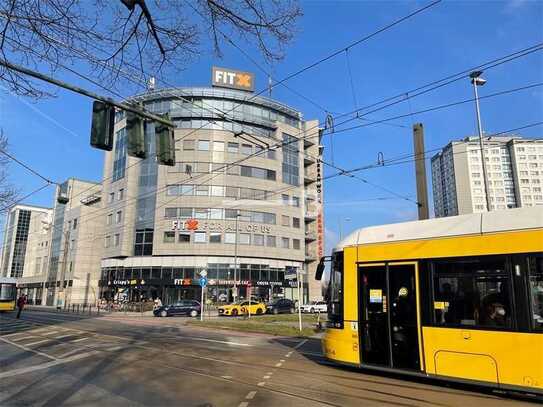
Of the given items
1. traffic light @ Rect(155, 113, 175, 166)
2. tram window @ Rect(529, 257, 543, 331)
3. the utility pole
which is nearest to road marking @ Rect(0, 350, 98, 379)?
traffic light @ Rect(155, 113, 175, 166)

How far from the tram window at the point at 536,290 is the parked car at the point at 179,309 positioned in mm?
34536

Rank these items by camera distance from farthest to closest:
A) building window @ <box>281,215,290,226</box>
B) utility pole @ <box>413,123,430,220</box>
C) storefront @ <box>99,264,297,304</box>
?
building window @ <box>281,215,290,226</box>, storefront @ <box>99,264,297,304</box>, utility pole @ <box>413,123,430,220</box>

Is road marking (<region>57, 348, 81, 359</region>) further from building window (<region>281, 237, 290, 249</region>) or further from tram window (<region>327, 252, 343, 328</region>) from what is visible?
building window (<region>281, 237, 290, 249</region>)

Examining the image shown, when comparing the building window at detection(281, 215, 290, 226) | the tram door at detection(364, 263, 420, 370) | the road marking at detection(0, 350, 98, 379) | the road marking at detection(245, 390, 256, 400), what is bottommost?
the road marking at detection(0, 350, 98, 379)

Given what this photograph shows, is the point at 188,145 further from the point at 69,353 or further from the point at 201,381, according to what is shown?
the point at 201,381

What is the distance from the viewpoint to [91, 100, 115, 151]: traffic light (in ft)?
26.5

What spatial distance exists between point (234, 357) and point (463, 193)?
3483cm

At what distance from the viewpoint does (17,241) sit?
9538 centimetres

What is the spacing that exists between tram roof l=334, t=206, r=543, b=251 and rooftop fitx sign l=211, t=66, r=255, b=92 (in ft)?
177

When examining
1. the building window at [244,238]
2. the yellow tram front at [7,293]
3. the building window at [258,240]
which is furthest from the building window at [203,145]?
the yellow tram front at [7,293]

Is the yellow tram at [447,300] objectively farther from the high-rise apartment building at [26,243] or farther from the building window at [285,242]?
the high-rise apartment building at [26,243]

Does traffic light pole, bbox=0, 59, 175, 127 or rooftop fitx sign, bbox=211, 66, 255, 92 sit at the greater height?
rooftop fitx sign, bbox=211, 66, 255, 92

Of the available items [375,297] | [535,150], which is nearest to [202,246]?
[535,150]

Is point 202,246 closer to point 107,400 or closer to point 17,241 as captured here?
point 107,400
